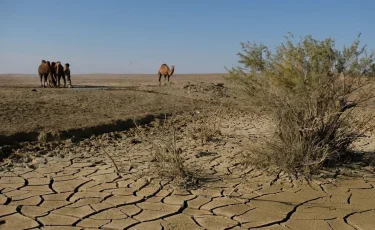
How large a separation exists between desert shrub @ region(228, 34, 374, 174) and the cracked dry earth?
1.04 feet

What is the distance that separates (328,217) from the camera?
12.7ft

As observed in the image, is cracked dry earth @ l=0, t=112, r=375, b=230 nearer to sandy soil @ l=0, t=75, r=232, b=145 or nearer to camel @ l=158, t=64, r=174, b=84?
sandy soil @ l=0, t=75, r=232, b=145

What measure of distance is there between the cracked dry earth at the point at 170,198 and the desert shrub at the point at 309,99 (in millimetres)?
316

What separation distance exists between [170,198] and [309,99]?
216 cm

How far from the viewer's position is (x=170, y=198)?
435 centimetres

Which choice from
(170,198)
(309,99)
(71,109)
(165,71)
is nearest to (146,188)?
(170,198)

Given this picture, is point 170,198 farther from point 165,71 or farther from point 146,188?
point 165,71

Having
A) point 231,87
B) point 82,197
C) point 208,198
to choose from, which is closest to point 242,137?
point 231,87

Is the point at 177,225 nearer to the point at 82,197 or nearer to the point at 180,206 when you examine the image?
the point at 180,206

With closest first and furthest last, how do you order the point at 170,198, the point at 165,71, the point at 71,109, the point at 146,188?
the point at 170,198, the point at 146,188, the point at 71,109, the point at 165,71

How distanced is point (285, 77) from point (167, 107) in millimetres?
7014

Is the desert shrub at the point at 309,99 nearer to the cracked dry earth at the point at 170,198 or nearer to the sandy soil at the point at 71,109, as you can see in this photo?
the cracked dry earth at the point at 170,198

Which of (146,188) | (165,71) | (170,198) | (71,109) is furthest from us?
(165,71)

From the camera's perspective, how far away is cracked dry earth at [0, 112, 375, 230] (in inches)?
148
